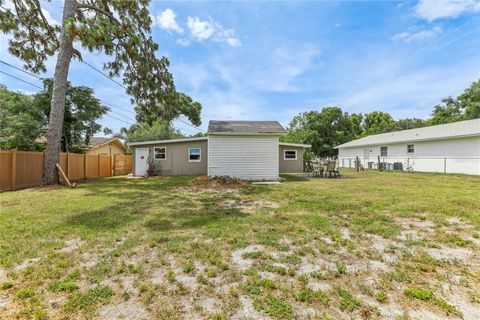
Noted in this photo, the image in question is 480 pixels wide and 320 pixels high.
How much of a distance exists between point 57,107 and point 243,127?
8.64m

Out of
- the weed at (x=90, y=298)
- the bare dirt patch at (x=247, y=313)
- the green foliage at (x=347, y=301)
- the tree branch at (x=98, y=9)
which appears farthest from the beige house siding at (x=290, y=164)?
the weed at (x=90, y=298)

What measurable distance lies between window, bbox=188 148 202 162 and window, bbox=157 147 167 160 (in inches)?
67.6

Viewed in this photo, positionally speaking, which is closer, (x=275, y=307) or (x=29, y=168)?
(x=275, y=307)

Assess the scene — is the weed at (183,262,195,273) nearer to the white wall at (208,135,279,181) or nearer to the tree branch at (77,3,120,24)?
the white wall at (208,135,279,181)

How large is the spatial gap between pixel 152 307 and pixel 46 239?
2894mm

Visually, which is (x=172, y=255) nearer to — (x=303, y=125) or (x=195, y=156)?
(x=195, y=156)

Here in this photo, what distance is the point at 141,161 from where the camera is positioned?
53.8ft

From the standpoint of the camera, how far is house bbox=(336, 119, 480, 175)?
14.5 meters

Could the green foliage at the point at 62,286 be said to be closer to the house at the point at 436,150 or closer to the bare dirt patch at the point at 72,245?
the bare dirt patch at the point at 72,245

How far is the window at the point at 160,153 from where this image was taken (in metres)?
16.4

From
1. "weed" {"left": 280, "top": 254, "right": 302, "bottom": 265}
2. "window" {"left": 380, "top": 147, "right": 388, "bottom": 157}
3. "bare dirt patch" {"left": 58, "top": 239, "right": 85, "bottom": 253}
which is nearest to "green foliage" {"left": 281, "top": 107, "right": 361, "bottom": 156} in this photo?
"window" {"left": 380, "top": 147, "right": 388, "bottom": 157}

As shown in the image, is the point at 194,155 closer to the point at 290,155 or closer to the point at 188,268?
the point at 290,155

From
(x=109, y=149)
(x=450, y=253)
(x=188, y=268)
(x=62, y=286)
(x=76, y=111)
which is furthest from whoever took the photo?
(x=109, y=149)

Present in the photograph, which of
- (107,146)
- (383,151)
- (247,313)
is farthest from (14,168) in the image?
(383,151)
